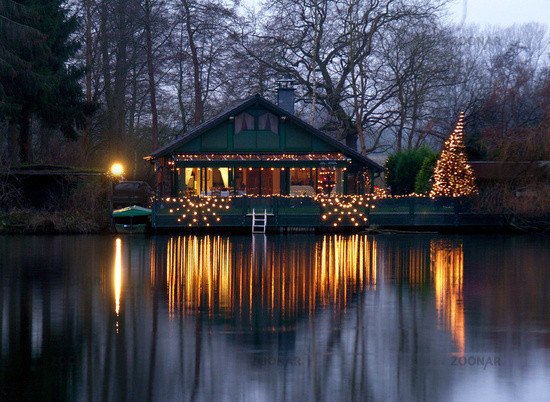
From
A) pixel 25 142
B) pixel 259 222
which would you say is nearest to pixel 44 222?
pixel 259 222

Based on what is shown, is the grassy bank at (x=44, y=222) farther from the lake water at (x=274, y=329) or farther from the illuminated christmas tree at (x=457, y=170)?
the illuminated christmas tree at (x=457, y=170)

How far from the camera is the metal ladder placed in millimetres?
34094

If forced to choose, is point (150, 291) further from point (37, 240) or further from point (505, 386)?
point (37, 240)

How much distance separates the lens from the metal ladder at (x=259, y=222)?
3409cm

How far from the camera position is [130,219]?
3316 cm

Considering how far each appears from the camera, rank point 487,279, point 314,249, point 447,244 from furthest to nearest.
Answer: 1. point 447,244
2. point 314,249
3. point 487,279

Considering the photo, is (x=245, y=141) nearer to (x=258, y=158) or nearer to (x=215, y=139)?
(x=258, y=158)

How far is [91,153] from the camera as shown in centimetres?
5072

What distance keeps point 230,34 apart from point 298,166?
40.6 feet

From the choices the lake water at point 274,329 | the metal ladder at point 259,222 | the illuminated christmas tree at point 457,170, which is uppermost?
the illuminated christmas tree at point 457,170

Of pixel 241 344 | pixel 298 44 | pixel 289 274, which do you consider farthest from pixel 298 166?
pixel 241 344

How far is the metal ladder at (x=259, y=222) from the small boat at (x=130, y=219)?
187 inches

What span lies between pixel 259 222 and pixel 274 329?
24227 mm

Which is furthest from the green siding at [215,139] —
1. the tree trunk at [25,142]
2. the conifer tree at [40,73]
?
the tree trunk at [25,142]
